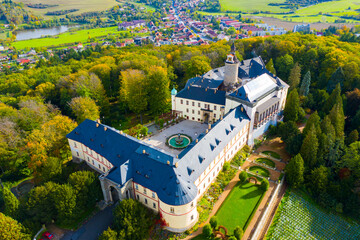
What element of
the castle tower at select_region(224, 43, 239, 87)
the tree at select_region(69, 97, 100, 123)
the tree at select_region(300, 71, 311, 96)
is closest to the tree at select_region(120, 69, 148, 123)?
the tree at select_region(69, 97, 100, 123)

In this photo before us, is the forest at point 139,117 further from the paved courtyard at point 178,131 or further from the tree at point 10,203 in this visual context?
the paved courtyard at point 178,131

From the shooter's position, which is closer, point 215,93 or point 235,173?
point 235,173

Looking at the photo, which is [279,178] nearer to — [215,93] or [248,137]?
[248,137]

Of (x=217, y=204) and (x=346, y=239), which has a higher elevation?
(x=217, y=204)

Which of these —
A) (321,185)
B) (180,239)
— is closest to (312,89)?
(321,185)

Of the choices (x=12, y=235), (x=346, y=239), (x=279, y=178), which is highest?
(x=12, y=235)

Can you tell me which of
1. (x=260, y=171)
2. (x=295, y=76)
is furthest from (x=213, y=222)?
(x=295, y=76)

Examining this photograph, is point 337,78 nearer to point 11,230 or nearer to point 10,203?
point 10,203
